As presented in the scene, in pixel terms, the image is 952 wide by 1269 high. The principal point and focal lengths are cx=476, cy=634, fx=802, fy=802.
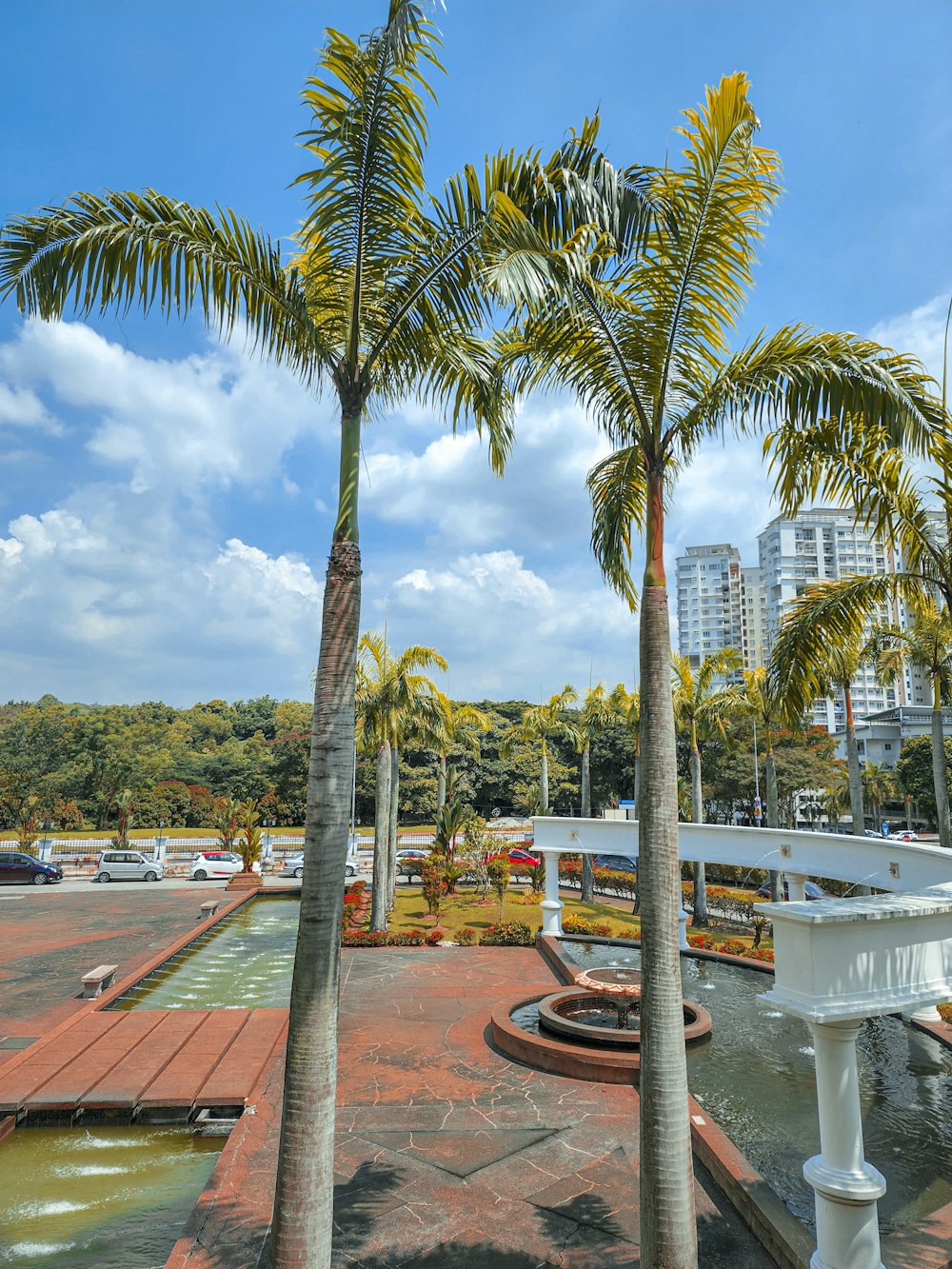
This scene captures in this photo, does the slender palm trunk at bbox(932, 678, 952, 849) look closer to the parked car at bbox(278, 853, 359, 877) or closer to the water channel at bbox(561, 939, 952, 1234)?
the water channel at bbox(561, 939, 952, 1234)

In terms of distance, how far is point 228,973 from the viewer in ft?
57.2

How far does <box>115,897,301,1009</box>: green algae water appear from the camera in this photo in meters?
14.8

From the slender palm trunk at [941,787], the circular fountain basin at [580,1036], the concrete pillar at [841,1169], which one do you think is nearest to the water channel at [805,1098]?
the circular fountain basin at [580,1036]

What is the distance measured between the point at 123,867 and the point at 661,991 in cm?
3465

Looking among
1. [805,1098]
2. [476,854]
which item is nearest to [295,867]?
[476,854]

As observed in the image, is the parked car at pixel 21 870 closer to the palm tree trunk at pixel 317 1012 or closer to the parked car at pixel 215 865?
the parked car at pixel 215 865

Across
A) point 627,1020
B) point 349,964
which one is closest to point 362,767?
point 349,964

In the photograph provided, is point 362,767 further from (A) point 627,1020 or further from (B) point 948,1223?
(B) point 948,1223

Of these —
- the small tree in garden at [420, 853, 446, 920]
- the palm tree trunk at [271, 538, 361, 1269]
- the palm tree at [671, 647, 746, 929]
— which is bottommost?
the small tree in garden at [420, 853, 446, 920]

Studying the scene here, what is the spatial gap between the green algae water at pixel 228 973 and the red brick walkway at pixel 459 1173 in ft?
12.7

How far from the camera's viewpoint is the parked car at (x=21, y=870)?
3209 cm

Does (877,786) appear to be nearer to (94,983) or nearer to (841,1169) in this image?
(94,983)

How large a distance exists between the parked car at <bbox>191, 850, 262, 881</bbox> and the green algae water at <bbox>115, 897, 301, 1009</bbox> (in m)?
12.2

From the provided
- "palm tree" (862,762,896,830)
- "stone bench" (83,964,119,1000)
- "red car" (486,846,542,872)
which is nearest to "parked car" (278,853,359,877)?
"red car" (486,846,542,872)
